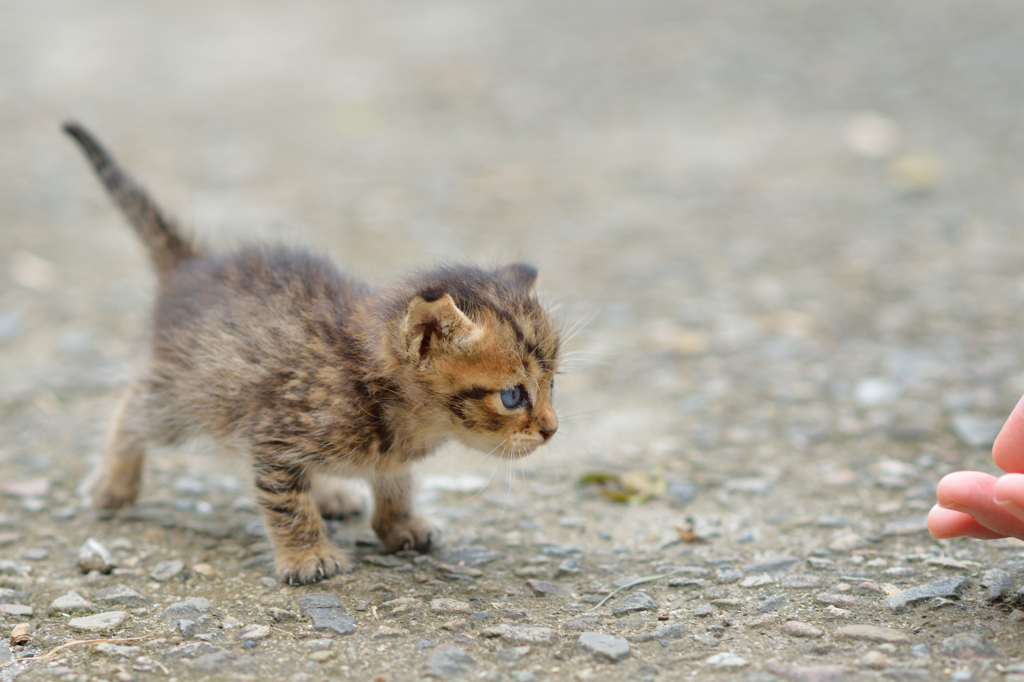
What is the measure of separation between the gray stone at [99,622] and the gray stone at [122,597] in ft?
0.27

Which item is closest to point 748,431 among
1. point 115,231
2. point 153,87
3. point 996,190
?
point 996,190

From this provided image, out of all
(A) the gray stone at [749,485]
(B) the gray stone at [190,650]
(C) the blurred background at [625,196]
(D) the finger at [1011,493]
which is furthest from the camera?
(C) the blurred background at [625,196]

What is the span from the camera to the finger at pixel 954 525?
3.13 metres

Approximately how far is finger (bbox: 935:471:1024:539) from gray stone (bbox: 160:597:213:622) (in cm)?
253

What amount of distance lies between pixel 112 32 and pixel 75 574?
11.2 metres

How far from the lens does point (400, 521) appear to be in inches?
159

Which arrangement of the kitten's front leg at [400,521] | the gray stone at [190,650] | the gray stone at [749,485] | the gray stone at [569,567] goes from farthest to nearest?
the gray stone at [749,485]
the kitten's front leg at [400,521]
the gray stone at [569,567]
the gray stone at [190,650]

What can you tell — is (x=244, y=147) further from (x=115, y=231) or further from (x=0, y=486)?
(x=0, y=486)

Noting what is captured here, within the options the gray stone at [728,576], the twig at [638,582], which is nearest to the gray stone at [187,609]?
the twig at [638,582]

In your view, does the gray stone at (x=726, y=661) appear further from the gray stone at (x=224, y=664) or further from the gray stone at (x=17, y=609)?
the gray stone at (x=17, y=609)

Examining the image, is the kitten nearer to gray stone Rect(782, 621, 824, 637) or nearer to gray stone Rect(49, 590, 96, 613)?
gray stone Rect(49, 590, 96, 613)

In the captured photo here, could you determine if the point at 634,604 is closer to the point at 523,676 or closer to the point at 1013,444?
the point at 523,676

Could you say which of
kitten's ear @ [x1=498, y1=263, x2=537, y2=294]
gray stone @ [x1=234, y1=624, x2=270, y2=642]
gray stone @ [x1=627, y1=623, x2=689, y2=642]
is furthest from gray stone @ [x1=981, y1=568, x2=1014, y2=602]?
gray stone @ [x1=234, y1=624, x2=270, y2=642]

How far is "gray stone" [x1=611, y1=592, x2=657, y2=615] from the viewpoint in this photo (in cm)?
349
